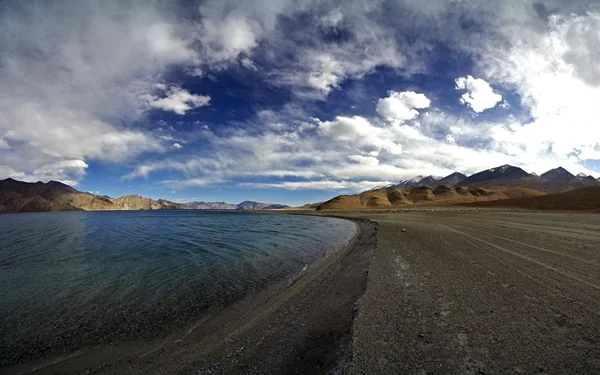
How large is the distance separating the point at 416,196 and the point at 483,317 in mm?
184124

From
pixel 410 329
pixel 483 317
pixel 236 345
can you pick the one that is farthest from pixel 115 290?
pixel 483 317

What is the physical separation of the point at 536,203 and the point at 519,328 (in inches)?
3405

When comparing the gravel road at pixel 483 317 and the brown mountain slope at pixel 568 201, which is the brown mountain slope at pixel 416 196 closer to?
the brown mountain slope at pixel 568 201

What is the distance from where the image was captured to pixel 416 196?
175 m

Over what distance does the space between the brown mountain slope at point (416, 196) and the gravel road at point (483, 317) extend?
141 m

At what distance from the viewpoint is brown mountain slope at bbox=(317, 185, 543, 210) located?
15425 centimetres

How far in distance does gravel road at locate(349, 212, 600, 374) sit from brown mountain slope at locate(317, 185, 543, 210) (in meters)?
141

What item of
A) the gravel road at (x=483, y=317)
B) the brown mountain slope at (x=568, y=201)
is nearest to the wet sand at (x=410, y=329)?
the gravel road at (x=483, y=317)

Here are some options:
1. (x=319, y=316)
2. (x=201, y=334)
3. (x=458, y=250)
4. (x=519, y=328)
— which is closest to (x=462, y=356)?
(x=519, y=328)

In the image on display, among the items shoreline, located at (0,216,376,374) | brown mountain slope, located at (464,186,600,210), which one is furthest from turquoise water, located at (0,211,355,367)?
brown mountain slope, located at (464,186,600,210)

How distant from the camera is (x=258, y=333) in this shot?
23.2ft

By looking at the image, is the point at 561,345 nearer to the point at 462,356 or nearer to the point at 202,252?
the point at 462,356

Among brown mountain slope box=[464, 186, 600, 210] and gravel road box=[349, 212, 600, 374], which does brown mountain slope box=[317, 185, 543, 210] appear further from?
gravel road box=[349, 212, 600, 374]

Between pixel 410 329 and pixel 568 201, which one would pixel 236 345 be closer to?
pixel 410 329
